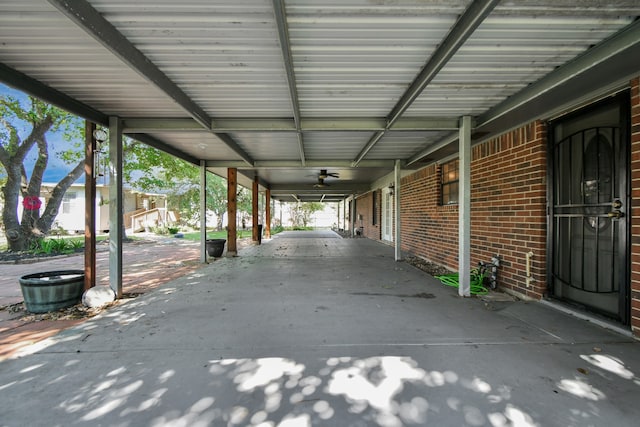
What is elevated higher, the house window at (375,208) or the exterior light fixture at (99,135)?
the exterior light fixture at (99,135)

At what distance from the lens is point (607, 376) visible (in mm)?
2193

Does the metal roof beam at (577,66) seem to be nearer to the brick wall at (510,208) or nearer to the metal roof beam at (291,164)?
the brick wall at (510,208)

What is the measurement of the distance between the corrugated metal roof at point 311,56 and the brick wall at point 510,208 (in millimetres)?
454

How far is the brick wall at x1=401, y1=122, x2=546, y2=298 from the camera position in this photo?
3.95 m

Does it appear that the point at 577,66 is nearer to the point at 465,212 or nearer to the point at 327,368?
the point at 465,212

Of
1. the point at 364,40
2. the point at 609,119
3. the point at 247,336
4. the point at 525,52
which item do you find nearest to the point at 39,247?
the point at 247,336

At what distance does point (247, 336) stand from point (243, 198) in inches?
1004

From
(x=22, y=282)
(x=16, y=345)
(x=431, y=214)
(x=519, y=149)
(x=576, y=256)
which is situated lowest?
(x=16, y=345)

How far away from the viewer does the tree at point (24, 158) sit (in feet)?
30.7

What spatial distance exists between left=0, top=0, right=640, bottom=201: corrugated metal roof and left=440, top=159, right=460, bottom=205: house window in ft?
5.91

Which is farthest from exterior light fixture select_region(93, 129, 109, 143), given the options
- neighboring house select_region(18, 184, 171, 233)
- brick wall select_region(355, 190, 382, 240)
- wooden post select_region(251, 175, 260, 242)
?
neighboring house select_region(18, 184, 171, 233)

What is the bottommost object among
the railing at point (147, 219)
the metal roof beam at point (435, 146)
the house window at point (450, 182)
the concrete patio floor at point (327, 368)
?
the concrete patio floor at point (327, 368)

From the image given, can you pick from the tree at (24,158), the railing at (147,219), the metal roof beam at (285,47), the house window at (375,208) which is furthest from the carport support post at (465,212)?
the railing at (147,219)

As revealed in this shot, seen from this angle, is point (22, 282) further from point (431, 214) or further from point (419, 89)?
point (431, 214)
